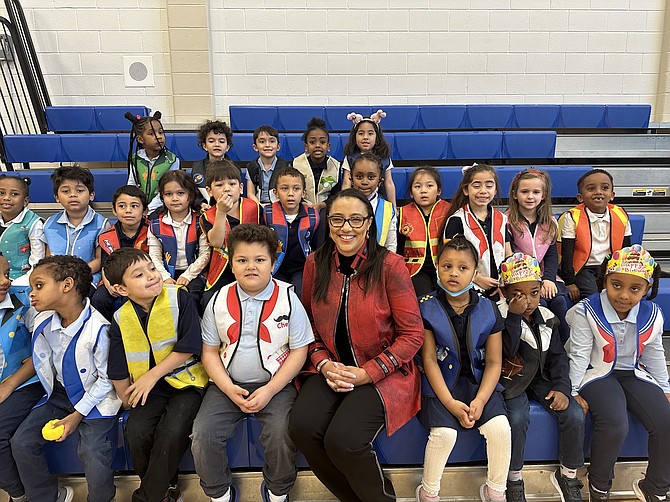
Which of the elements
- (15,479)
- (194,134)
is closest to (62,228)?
(15,479)

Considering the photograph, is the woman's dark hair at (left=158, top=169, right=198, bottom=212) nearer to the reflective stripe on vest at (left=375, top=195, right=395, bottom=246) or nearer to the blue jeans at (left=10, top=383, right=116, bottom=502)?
the reflective stripe on vest at (left=375, top=195, right=395, bottom=246)

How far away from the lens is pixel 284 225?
2.18m

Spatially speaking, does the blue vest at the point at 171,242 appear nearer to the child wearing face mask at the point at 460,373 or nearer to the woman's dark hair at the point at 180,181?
the woman's dark hair at the point at 180,181

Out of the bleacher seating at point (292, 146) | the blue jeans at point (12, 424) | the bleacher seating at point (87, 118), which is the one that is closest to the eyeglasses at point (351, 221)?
the blue jeans at point (12, 424)

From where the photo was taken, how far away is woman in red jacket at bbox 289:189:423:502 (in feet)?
4.79

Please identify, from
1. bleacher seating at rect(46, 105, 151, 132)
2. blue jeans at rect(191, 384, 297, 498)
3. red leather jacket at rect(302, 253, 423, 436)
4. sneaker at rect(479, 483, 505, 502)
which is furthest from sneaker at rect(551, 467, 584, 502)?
bleacher seating at rect(46, 105, 151, 132)

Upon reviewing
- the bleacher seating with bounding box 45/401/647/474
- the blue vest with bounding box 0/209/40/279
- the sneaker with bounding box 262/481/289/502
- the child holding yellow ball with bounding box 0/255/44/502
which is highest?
the blue vest with bounding box 0/209/40/279

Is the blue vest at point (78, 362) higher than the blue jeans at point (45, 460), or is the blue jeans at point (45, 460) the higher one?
the blue vest at point (78, 362)

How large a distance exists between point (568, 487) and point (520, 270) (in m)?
0.78

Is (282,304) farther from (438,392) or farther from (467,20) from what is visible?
(467,20)

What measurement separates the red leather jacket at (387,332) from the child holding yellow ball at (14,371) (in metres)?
1.05

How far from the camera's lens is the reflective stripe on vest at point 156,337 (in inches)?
61.6

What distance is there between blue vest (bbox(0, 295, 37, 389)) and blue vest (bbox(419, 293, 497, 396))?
1.50 metres

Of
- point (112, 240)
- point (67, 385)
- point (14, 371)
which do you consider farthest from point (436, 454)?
point (112, 240)
